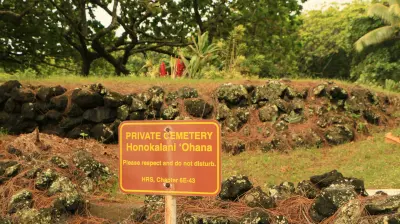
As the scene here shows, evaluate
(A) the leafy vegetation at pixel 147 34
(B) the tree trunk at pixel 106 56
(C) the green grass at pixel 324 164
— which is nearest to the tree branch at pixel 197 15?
(A) the leafy vegetation at pixel 147 34

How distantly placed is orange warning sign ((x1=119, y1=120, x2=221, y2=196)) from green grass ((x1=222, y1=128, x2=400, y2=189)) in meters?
3.95

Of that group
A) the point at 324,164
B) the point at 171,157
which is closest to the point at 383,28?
the point at 324,164

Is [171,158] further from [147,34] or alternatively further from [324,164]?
[147,34]

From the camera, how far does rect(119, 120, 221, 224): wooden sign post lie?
330 centimetres

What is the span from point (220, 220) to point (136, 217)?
1.07 m

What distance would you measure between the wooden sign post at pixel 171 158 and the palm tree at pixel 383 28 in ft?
83.0

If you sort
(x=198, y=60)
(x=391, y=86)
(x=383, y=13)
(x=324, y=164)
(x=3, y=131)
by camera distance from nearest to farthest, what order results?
(x=324, y=164) → (x=3, y=131) → (x=198, y=60) → (x=391, y=86) → (x=383, y=13)

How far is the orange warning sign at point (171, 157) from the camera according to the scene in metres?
3.30

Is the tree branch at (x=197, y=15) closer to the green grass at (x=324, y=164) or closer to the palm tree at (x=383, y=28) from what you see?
the green grass at (x=324, y=164)

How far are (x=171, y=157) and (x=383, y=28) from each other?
26.0 metres

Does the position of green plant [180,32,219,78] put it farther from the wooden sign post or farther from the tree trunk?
the wooden sign post

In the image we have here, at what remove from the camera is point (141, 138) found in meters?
3.51

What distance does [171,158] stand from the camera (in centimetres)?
340

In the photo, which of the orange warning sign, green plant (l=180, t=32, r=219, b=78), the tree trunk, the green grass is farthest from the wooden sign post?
the tree trunk
